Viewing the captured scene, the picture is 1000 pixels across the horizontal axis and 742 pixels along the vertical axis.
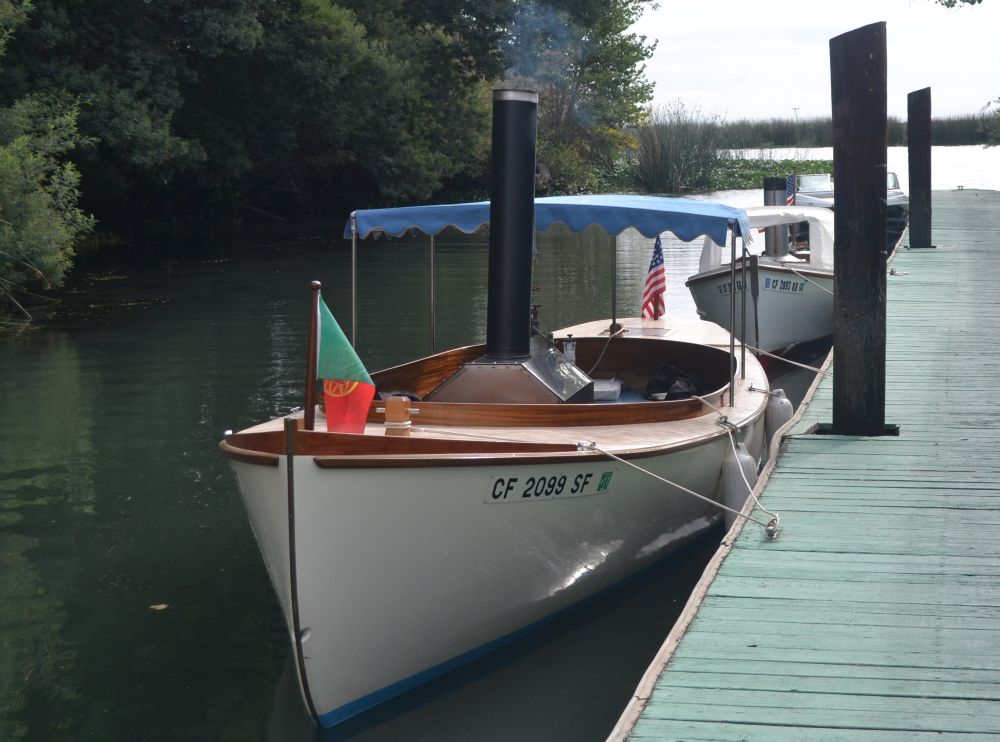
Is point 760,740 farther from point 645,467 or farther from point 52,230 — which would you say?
point 52,230

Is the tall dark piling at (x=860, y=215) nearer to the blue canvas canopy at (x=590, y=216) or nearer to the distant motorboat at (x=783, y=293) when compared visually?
the blue canvas canopy at (x=590, y=216)

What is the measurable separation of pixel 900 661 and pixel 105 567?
4.86 m

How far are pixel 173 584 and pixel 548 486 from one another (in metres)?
2.52

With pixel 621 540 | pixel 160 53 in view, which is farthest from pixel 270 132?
pixel 621 540

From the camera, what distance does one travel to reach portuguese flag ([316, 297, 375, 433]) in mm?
5355

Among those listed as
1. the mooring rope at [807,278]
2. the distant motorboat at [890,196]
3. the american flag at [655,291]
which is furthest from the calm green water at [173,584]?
the distant motorboat at [890,196]

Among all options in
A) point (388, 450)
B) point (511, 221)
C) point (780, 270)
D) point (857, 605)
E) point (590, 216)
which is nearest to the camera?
point (857, 605)

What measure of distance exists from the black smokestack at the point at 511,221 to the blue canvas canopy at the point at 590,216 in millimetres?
684

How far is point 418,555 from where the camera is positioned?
5582mm

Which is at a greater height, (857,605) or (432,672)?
(857,605)

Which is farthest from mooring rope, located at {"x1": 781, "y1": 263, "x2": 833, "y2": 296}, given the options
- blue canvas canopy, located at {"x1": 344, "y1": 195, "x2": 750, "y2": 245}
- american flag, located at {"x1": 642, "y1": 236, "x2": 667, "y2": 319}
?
blue canvas canopy, located at {"x1": 344, "y1": 195, "x2": 750, "y2": 245}

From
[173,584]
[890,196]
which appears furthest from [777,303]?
[890,196]

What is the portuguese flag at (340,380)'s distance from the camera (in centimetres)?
536

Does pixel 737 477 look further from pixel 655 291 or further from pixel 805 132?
pixel 805 132
